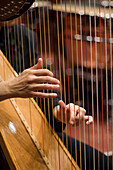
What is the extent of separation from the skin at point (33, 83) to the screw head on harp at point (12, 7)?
229 mm

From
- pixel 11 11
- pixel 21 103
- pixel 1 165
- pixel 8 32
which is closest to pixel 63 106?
pixel 21 103

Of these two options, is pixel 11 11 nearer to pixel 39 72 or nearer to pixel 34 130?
pixel 39 72

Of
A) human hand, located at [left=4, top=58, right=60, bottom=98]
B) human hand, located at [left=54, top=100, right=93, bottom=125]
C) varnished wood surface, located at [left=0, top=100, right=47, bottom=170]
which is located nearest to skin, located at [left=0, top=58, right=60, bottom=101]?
human hand, located at [left=4, top=58, right=60, bottom=98]

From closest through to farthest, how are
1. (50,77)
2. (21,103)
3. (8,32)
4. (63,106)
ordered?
(50,77)
(63,106)
(21,103)
(8,32)

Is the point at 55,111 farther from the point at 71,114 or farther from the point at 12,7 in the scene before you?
the point at 12,7

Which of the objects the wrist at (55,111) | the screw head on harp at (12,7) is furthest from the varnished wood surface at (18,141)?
the screw head on harp at (12,7)

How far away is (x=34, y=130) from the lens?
51.3 inches

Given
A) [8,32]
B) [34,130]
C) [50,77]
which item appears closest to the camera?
[50,77]

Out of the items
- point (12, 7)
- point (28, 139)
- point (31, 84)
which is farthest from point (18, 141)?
point (12, 7)

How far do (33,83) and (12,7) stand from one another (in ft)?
1.01

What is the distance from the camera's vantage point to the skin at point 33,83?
37.0 inches

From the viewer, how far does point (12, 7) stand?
990 millimetres

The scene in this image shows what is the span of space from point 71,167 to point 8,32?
96 centimetres

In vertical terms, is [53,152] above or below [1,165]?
above
